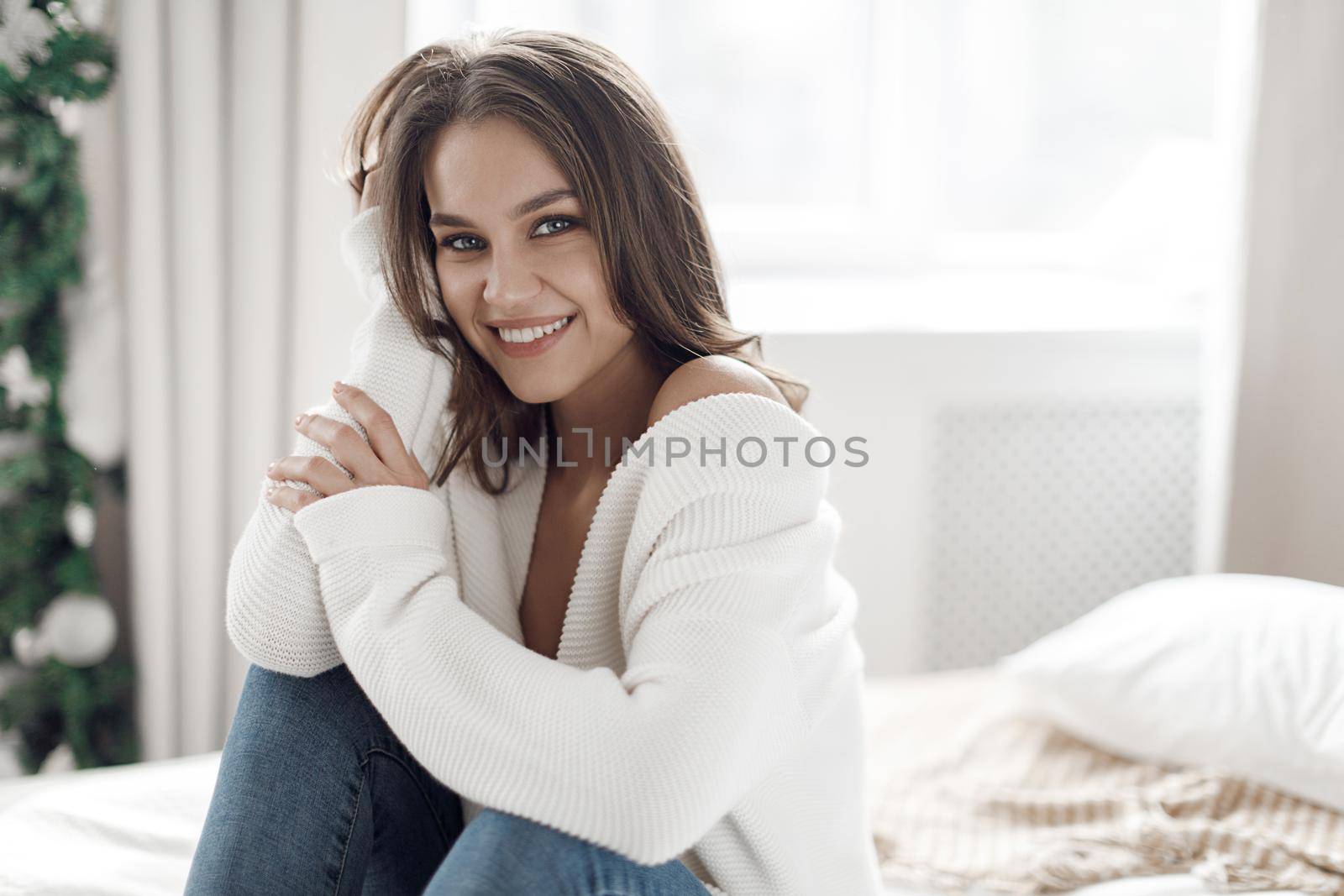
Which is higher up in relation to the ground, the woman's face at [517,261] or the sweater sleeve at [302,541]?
the woman's face at [517,261]

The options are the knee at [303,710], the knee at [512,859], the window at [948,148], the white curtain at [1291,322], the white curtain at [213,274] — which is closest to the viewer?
the knee at [512,859]

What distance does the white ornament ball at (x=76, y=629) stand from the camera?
1.78 meters

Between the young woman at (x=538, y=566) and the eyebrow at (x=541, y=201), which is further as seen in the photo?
the eyebrow at (x=541, y=201)

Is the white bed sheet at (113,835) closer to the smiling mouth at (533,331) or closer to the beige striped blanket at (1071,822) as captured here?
the beige striped blanket at (1071,822)

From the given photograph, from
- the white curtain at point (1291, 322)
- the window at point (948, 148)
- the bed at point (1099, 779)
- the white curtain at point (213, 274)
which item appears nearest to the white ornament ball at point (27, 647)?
the white curtain at point (213, 274)

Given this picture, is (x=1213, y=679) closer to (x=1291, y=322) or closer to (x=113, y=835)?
(x=1291, y=322)

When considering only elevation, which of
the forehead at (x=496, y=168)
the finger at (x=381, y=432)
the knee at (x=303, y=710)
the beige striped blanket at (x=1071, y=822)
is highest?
the forehead at (x=496, y=168)

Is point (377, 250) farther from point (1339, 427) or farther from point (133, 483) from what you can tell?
point (1339, 427)

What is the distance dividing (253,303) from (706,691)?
1270 millimetres

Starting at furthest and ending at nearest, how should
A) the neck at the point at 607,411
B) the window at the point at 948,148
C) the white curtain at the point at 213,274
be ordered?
the window at the point at 948,148
the white curtain at the point at 213,274
the neck at the point at 607,411

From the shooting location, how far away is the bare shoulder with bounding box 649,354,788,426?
41.8 inches

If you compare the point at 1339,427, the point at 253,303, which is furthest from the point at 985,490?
the point at 253,303

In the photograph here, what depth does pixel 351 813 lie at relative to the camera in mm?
1038

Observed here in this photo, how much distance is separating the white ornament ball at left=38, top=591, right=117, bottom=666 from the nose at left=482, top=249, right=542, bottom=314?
3.52 feet
